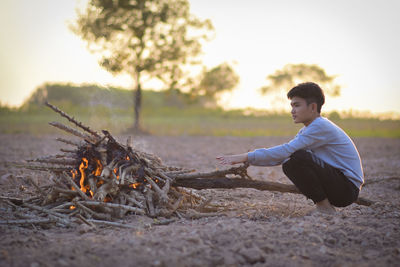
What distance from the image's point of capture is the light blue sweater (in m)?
3.26

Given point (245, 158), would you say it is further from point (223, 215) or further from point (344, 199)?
point (344, 199)

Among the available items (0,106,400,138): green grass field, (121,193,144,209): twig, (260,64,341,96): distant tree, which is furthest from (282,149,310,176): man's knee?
(260,64,341,96): distant tree

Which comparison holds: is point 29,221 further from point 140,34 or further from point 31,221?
point 140,34

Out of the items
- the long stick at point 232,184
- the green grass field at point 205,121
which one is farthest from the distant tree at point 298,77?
the long stick at point 232,184

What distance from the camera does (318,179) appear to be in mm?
3312

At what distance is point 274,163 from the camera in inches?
132

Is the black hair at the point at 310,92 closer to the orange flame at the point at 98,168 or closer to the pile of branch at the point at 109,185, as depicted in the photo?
the pile of branch at the point at 109,185

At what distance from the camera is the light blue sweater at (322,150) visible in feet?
10.7

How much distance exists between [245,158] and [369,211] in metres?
1.61

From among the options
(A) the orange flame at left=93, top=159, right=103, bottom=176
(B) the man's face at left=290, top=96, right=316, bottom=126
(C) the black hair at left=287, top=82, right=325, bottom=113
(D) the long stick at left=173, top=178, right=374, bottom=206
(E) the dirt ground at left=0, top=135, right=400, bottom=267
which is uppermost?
(C) the black hair at left=287, top=82, right=325, bottom=113

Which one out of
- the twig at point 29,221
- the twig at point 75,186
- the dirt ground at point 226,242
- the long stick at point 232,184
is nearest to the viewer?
the dirt ground at point 226,242

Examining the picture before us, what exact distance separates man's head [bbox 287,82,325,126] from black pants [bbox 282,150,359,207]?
365 mm

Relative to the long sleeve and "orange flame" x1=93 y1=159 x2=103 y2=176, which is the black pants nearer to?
the long sleeve

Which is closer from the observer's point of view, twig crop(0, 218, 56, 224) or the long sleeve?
twig crop(0, 218, 56, 224)
